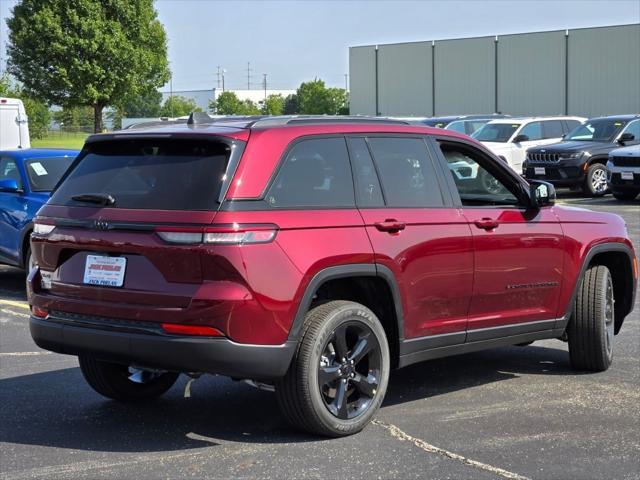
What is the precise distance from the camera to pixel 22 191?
11.8m

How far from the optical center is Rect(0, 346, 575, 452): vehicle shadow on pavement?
219 inches

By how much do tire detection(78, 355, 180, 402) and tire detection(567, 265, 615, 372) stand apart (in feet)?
9.30

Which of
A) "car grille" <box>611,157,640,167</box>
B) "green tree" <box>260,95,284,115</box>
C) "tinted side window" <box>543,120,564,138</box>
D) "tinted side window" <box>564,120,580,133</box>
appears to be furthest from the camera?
"green tree" <box>260,95,284,115</box>

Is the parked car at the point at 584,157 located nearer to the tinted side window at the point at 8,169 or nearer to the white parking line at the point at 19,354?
the tinted side window at the point at 8,169

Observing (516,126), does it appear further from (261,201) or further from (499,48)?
(499,48)

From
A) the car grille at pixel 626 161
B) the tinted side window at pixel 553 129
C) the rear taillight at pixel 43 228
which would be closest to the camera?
the rear taillight at pixel 43 228

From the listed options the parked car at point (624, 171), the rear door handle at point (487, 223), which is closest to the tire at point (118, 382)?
the rear door handle at point (487, 223)

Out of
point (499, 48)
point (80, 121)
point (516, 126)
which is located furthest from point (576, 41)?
point (80, 121)

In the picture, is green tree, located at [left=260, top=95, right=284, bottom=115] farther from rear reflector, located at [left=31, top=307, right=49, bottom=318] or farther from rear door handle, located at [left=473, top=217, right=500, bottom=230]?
rear reflector, located at [left=31, top=307, right=49, bottom=318]

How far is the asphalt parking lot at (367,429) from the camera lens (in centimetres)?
503

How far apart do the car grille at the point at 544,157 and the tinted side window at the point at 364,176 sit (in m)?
18.5

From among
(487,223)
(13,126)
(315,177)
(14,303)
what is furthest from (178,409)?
(13,126)

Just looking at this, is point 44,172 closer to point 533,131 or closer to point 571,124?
point 533,131

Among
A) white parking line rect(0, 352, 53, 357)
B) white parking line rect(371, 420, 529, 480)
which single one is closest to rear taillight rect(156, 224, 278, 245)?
white parking line rect(371, 420, 529, 480)
